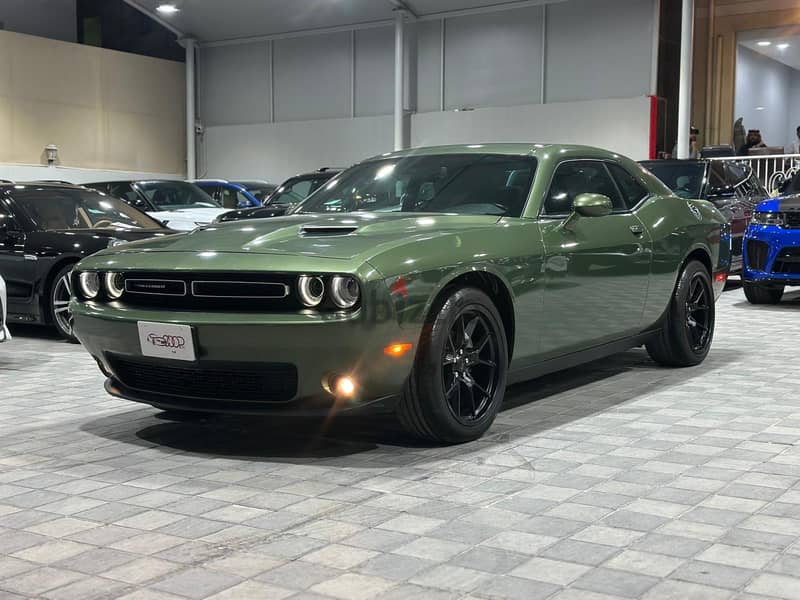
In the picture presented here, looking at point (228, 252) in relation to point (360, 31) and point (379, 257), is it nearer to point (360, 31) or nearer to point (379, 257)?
point (379, 257)

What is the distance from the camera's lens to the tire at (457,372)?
14.1 ft

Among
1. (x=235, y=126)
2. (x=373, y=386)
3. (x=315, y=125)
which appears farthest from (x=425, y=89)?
(x=373, y=386)

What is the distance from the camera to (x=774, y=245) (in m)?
10.6

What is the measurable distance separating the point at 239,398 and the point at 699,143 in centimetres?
1969

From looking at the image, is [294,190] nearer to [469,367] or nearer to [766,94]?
[469,367]

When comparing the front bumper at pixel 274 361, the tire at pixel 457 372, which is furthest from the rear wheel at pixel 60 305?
the tire at pixel 457 372

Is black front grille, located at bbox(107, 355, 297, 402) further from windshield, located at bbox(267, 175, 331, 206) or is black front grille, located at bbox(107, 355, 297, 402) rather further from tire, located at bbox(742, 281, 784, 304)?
windshield, located at bbox(267, 175, 331, 206)

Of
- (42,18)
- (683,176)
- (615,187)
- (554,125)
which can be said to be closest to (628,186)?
(615,187)

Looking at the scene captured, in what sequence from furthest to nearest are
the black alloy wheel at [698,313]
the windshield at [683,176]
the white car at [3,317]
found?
the windshield at [683,176] < the white car at [3,317] < the black alloy wheel at [698,313]

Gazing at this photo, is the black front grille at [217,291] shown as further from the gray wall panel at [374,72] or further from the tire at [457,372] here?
the gray wall panel at [374,72]

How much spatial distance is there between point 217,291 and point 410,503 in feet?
3.98

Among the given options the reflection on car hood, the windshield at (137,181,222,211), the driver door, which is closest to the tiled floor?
the driver door

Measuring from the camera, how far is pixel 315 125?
85.9ft

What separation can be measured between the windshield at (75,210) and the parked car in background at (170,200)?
3976mm
